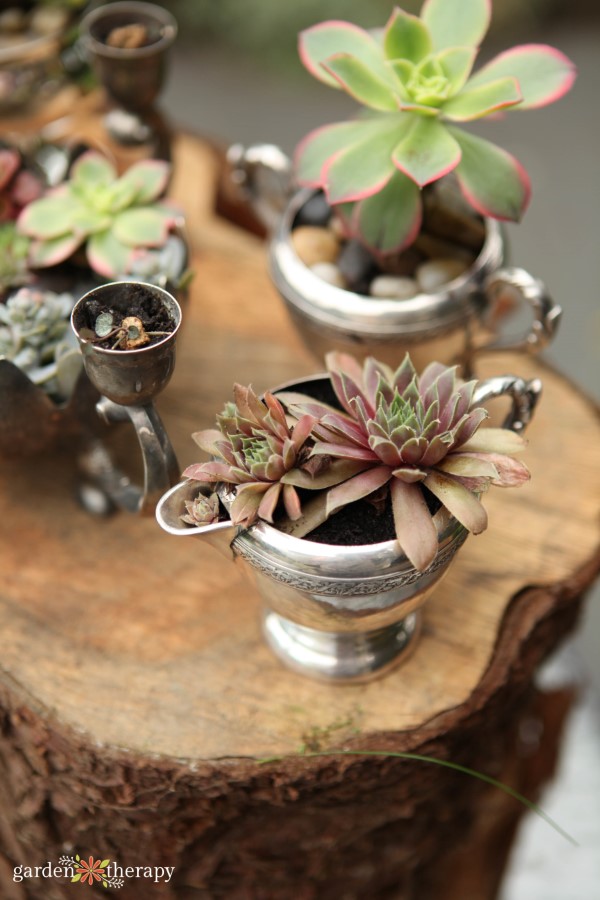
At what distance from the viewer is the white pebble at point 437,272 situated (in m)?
0.96

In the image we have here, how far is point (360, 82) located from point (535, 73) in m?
0.17

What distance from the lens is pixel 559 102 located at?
2734mm

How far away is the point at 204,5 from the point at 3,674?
8.05 ft

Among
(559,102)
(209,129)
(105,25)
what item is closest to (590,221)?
(559,102)

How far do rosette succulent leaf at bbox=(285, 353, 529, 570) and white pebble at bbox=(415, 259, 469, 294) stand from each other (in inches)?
8.3

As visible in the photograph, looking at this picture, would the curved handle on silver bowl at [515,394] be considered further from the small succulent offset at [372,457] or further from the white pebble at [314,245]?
the white pebble at [314,245]

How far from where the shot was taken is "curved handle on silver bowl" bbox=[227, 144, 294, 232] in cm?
112

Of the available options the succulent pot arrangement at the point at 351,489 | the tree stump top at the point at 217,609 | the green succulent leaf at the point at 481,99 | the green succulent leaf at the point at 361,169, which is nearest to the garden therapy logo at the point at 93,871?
the tree stump top at the point at 217,609

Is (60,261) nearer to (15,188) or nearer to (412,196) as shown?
(15,188)

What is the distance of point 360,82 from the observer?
0.88 m

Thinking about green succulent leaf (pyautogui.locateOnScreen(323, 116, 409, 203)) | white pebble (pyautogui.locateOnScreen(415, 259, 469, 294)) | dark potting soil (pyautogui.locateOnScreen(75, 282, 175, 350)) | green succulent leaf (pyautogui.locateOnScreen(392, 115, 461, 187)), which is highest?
green succulent leaf (pyautogui.locateOnScreen(392, 115, 461, 187))

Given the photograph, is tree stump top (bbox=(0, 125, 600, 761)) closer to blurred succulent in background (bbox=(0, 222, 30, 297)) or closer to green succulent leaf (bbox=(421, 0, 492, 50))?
blurred succulent in background (bbox=(0, 222, 30, 297))

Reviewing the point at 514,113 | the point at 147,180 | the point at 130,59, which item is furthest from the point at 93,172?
the point at 514,113

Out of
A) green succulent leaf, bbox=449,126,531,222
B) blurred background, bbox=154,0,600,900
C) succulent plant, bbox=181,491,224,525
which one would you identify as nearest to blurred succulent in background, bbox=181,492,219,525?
succulent plant, bbox=181,491,224,525
